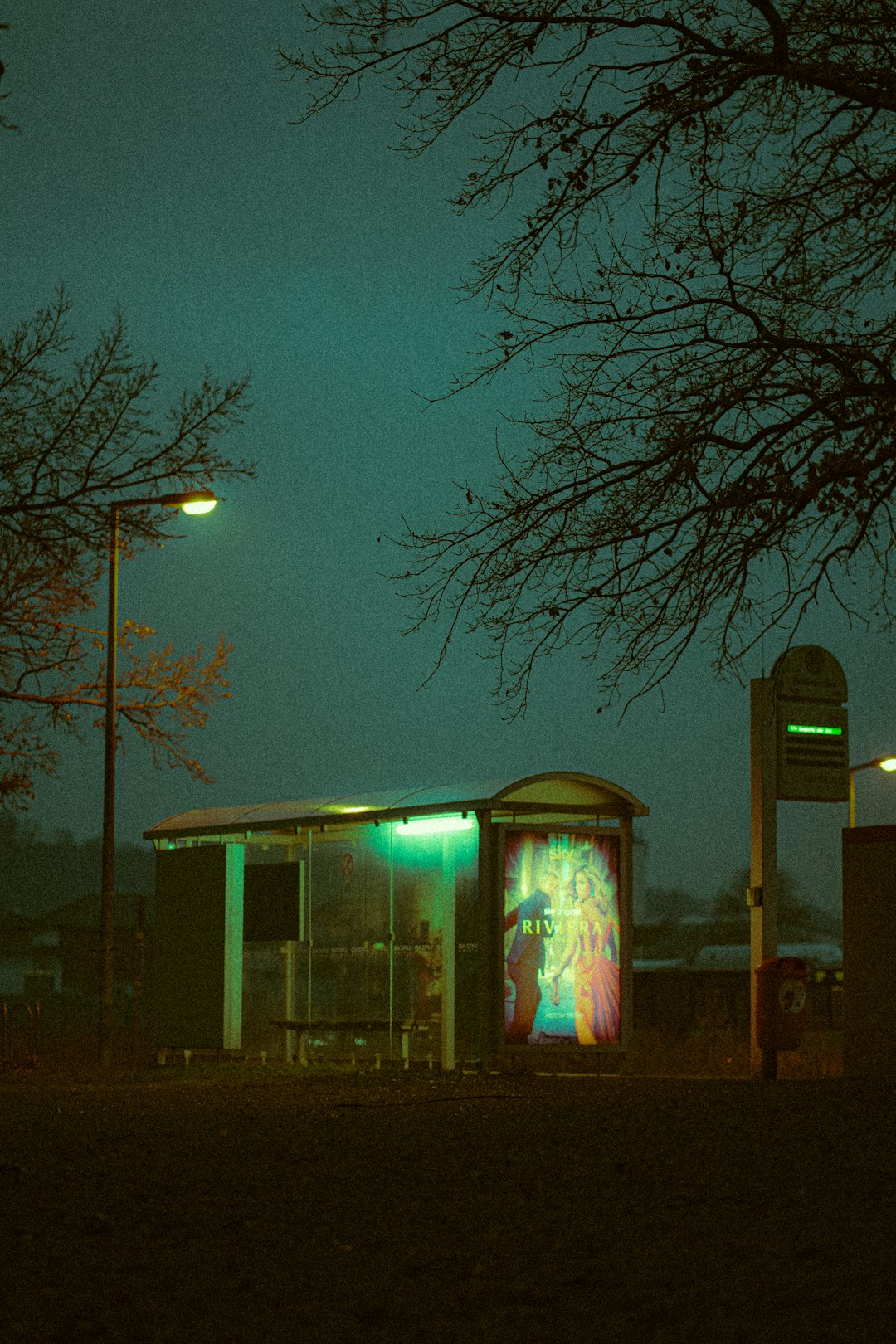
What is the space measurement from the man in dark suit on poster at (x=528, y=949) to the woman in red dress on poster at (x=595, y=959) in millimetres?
308

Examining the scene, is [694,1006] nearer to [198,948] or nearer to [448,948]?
[198,948]

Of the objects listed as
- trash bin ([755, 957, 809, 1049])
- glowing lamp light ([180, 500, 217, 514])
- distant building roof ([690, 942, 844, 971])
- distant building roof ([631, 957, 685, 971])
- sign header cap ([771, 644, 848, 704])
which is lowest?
distant building roof ([631, 957, 685, 971])

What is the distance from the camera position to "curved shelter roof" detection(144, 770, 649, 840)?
18531 mm

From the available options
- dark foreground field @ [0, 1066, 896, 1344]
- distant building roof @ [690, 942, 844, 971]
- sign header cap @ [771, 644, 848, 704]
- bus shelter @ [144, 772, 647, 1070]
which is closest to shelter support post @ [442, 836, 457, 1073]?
bus shelter @ [144, 772, 647, 1070]

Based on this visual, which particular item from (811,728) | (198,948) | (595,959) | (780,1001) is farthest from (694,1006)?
(780,1001)

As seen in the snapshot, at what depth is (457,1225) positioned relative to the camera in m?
7.64

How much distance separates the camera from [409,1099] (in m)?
14.3

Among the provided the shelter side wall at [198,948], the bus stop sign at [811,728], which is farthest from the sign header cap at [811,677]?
the shelter side wall at [198,948]

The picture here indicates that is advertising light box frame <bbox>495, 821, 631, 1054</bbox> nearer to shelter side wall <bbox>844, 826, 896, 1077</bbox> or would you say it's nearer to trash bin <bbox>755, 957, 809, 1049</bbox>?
trash bin <bbox>755, 957, 809, 1049</bbox>

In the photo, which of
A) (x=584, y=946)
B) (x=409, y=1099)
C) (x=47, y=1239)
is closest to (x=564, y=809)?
(x=584, y=946)

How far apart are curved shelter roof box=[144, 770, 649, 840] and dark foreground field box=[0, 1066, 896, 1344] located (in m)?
6.17

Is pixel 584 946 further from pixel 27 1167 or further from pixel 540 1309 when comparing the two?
pixel 540 1309

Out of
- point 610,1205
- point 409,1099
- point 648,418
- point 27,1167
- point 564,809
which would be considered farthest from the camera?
point 564,809

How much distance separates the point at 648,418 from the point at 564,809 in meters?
9.15
